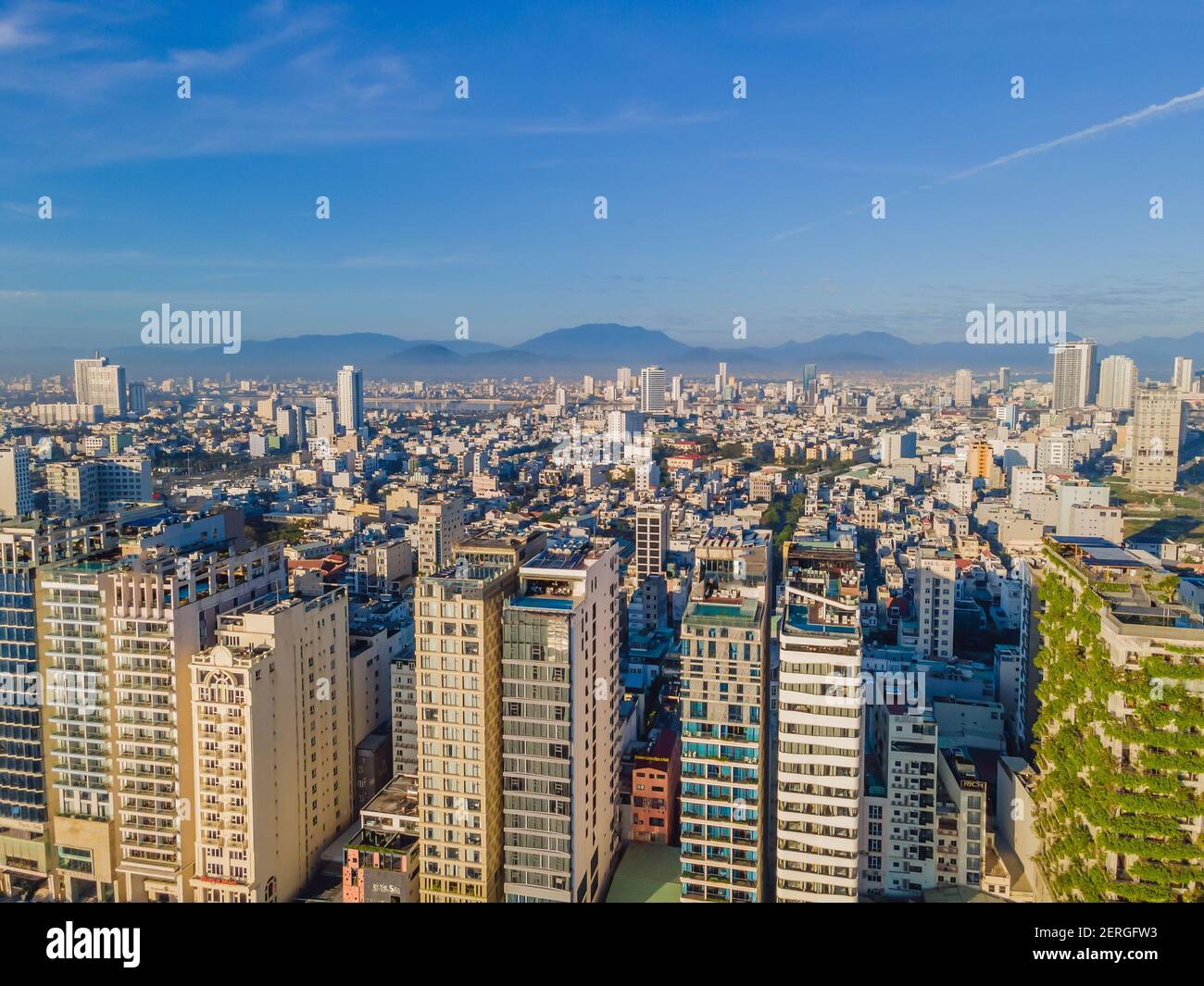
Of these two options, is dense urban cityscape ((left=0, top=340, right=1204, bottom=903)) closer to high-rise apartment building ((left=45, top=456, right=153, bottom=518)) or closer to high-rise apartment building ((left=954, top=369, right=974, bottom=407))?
high-rise apartment building ((left=45, top=456, right=153, bottom=518))

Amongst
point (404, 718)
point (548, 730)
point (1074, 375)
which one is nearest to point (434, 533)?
point (404, 718)

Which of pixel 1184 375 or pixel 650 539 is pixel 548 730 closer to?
pixel 650 539

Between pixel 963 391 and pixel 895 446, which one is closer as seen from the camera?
pixel 895 446

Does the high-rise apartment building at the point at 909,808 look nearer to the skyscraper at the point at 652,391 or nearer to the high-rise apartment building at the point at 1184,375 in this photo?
the high-rise apartment building at the point at 1184,375

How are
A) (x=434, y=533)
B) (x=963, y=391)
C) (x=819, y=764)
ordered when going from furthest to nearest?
1. (x=963, y=391)
2. (x=434, y=533)
3. (x=819, y=764)

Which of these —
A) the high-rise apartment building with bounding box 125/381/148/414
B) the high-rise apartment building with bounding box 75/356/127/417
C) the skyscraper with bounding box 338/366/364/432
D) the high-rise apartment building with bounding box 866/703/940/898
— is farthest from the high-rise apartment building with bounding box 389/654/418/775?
the skyscraper with bounding box 338/366/364/432
